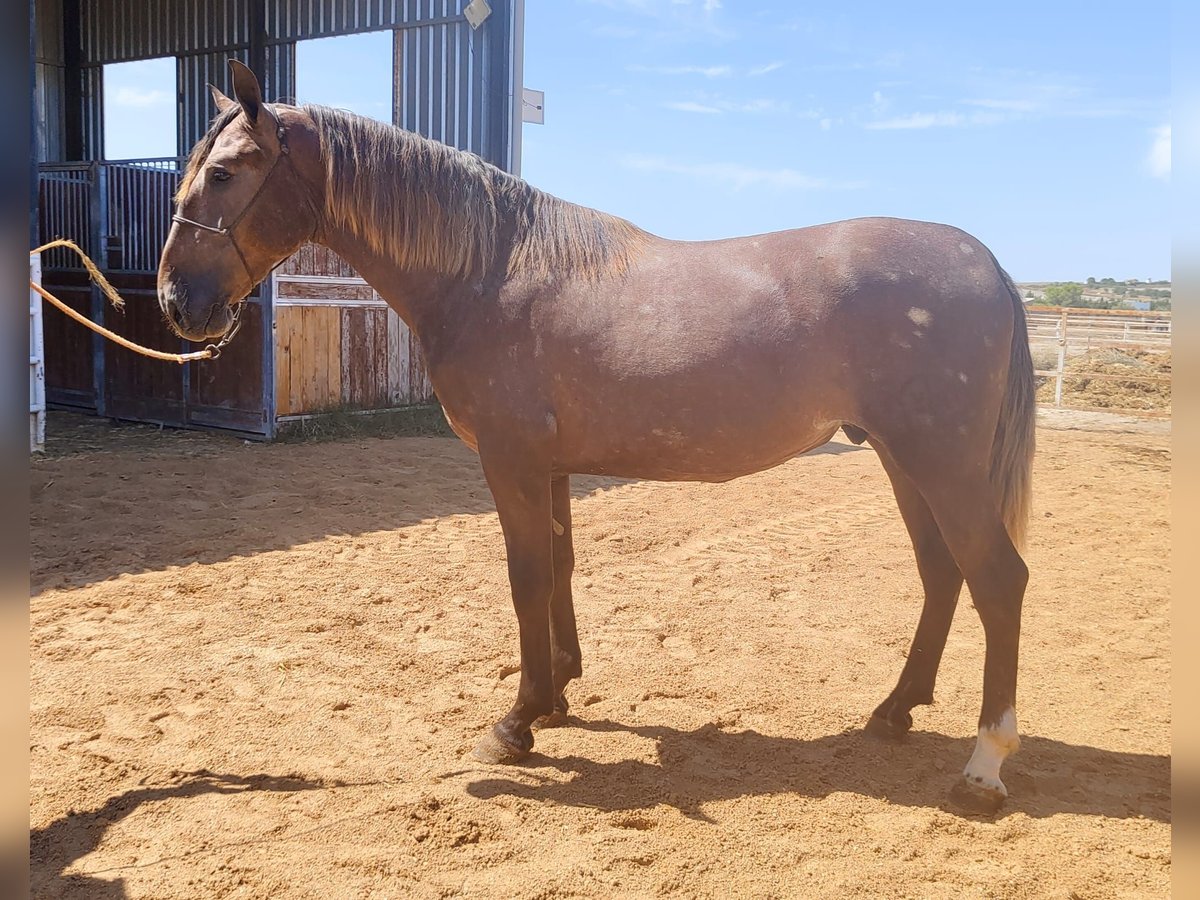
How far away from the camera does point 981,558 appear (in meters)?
2.83

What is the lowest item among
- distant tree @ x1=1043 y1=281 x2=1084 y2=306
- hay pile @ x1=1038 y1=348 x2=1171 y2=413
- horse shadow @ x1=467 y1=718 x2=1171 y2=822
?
horse shadow @ x1=467 y1=718 x2=1171 y2=822

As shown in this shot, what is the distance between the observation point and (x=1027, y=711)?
3.55m

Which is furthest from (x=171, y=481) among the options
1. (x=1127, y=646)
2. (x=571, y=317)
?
(x=1127, y=646)

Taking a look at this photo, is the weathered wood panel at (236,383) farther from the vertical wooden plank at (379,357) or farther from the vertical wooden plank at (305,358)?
the vertical wooden plank at (379,357)

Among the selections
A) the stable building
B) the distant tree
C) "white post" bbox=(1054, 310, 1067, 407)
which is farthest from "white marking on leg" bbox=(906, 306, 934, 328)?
the distant tree

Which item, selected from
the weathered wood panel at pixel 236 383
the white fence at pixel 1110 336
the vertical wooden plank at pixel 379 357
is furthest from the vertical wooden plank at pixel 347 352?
the white fence at pixel 1110 336

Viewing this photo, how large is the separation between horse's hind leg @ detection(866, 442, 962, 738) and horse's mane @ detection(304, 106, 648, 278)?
1.47m

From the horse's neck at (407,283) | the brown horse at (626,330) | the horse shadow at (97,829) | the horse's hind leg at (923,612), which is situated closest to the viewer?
the horse shadow at (97,829)

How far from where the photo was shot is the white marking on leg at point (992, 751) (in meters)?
2.80

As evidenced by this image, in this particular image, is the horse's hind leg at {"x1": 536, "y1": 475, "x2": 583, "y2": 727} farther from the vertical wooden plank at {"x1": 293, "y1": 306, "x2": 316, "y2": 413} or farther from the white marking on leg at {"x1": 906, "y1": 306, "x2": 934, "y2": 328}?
the vertical wooden plank at {"x1": 293, "y1": 306, "x2": 316, "y2": 413}

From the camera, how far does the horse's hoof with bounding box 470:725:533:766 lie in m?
3.06

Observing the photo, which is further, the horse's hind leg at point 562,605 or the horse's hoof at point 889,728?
the horse's hind leg at point 562,605

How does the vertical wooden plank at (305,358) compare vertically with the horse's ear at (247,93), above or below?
below

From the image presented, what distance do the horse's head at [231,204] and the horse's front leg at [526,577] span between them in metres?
1.07
